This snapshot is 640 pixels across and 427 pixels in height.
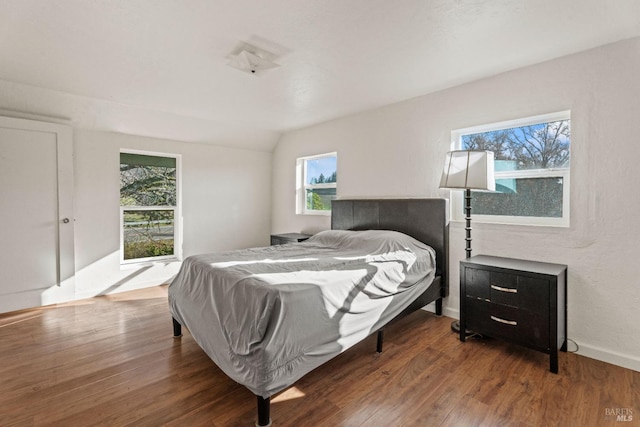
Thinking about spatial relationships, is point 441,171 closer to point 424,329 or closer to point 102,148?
point 424,329

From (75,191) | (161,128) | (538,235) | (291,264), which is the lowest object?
(291,264)

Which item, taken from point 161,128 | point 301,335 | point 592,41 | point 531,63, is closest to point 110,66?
point 161,128

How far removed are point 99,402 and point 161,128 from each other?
3.32m

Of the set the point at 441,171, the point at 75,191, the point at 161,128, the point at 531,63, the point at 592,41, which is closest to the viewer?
the point at 592,41

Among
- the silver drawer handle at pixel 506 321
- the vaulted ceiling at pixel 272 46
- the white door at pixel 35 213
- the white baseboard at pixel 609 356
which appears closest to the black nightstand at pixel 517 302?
the silver drawer handle at pixel 506 321

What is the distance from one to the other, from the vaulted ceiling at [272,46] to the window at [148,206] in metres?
0.81

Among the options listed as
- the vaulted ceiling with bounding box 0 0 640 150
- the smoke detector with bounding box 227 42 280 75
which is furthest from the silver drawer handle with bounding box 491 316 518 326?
the smoke detector with bounding box 227 42 280 75

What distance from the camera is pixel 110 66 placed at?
8.30 ft

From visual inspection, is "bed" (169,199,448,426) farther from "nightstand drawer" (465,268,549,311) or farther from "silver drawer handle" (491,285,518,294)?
"silver drawer handle" (491,285,518,294)

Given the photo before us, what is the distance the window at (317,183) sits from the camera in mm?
4426

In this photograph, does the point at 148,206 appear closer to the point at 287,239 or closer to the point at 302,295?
the point at 287,239

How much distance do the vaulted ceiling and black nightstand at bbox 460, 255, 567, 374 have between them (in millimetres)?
1654

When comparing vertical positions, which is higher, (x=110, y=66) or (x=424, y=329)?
(x=110, y=66)

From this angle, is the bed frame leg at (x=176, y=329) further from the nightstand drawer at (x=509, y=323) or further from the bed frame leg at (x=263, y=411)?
the nightstand drawer at (x=509, y=323)
